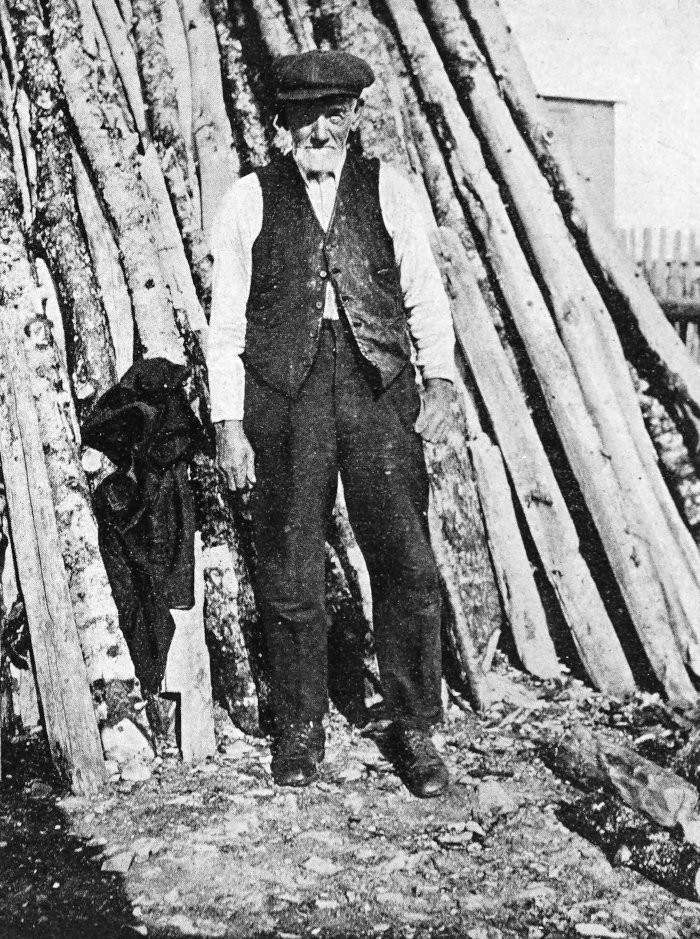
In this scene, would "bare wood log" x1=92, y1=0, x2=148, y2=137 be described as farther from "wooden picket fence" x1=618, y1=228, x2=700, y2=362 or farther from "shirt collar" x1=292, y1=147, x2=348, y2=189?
"wooden picket fence" x1=618, y1=228, x2=700, y2=362

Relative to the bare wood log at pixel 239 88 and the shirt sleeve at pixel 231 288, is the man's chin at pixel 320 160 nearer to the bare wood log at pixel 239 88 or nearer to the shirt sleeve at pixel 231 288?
the shirt sleeve at pixel 231 288

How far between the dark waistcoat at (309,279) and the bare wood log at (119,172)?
2.18 feet

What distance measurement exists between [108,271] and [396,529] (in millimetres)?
1550

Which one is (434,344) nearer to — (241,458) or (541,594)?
(241,458)

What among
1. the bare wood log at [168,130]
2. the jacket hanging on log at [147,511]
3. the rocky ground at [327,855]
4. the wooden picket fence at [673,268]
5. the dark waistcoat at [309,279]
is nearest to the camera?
the rocky ground at [327,855]

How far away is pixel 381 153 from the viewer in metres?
3.80

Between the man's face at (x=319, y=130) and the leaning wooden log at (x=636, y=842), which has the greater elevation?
the man's face at (x=319, y=130)

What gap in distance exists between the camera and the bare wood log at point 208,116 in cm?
371

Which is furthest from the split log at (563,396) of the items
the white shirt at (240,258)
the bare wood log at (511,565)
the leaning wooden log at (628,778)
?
the white shirt at (240,258)

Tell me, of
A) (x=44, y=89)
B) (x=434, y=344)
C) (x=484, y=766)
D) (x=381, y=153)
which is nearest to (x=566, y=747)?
(x=484, y=766)

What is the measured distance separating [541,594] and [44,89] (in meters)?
2.96

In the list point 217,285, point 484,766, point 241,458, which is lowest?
point 484,766

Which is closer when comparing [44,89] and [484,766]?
[484,766]

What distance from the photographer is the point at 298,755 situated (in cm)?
299
